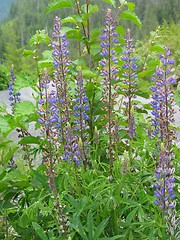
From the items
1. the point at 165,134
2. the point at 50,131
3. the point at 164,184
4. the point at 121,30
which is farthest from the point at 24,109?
the point at 164,184

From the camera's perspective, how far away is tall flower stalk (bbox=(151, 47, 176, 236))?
2.09 meters

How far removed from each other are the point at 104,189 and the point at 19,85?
128cm

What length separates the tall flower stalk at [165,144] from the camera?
2094mm

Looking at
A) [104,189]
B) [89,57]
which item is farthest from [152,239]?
[89,57]

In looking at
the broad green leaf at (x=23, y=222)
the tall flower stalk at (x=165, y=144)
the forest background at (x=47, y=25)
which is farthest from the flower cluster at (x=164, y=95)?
the forest background at (x=47, y=25)

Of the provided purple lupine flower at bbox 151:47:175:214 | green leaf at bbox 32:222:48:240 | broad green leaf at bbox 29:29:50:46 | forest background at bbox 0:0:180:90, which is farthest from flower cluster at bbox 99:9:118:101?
forest background at bbox 0:0:180:90

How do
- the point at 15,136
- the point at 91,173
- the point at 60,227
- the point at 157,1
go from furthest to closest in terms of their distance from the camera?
the point at 157,1, the point at 15,136, the point at 91,173, the point at 60,227

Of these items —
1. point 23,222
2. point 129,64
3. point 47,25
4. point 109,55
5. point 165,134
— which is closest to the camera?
point 165,134

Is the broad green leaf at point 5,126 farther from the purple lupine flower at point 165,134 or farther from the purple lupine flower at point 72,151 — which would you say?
the purple lupine flower at point 165,134

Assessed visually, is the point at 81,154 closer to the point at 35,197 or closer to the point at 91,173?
the point at 91,173

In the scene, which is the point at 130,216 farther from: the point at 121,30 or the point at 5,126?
the point at 121,30

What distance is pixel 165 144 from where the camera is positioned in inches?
92.8

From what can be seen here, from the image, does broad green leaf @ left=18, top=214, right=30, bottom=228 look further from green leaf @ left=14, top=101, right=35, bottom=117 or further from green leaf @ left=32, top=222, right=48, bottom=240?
green leaf @ left=14, top=101, right=35, bottom=117

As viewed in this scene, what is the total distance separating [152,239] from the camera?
2182mm
